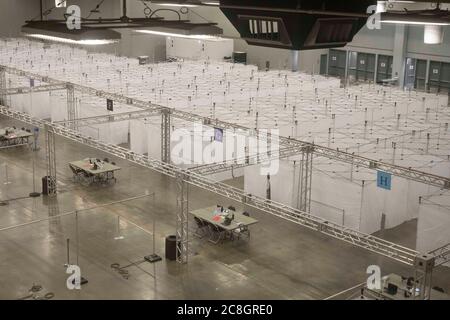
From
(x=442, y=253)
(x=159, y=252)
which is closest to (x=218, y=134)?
(x=159, y=252)

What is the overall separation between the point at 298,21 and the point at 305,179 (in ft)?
35.8

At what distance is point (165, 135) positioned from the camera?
19766 mm

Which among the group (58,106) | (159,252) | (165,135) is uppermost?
(58,106)

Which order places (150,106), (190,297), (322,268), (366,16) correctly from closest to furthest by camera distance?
(366,16), (190,297), (322,268), (150,106)

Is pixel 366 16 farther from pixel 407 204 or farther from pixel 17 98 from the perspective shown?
pixel 17 98

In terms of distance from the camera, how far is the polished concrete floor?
12617 millimetres

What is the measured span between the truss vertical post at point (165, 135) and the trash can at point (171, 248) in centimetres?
638

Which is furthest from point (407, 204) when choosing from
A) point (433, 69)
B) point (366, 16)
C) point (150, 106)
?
point (433, 69)

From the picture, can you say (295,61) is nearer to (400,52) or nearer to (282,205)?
(400,52)

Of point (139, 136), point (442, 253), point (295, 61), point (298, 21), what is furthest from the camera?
point (295, 61)

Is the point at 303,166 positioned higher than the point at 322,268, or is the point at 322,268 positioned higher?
the point at 303,166

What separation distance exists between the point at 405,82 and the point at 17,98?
792 inches

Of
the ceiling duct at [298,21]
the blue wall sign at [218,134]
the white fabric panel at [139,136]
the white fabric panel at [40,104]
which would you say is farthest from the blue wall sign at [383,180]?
the white fabric panel at [40,104]

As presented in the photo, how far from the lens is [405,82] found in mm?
32719
